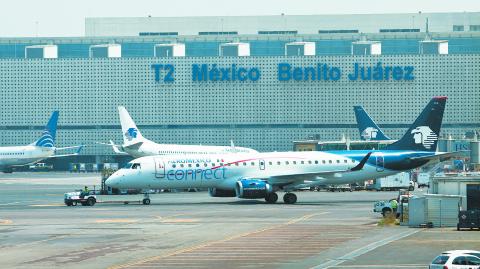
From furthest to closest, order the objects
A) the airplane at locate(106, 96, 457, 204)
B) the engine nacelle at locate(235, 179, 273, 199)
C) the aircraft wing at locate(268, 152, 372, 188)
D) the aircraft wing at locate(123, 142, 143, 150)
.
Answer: the aircraft wing at locate(123, 142, 143, 150) → the aircraft wing at locate(268, 152, 372, 188) → the airplane at locate(106, 96, 457, 204) → the engine nacelle at locate(235, 179, 273, 199)

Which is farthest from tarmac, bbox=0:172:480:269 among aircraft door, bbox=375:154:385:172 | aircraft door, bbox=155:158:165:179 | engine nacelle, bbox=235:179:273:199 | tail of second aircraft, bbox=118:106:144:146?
tail of second aircraft, bbox=118:106:144:146

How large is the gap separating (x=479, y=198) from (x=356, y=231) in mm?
10224

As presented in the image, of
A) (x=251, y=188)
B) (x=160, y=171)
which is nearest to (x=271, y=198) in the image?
(x=251, y=188)

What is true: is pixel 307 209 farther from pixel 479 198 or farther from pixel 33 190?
pixel 33 190

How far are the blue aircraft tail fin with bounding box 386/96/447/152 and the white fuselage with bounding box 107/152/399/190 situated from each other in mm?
3235

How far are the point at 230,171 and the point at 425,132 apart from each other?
1785 centimetres

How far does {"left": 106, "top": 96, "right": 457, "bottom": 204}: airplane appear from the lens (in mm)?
97688

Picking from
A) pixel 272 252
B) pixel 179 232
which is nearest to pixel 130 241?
pixel 179 232

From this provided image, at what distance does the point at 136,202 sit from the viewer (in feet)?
340

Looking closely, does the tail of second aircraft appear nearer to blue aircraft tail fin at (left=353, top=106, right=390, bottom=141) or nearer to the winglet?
blue aircraft tail fin at (left=353, top=106, right=390, bottom=141)

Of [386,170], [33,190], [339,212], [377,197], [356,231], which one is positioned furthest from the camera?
[33,190]

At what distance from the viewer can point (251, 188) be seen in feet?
317

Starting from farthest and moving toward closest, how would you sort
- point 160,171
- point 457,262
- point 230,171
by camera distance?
point 230,171 → point 160,171 → point 457,262

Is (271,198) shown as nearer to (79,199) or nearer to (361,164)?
(361,164)
